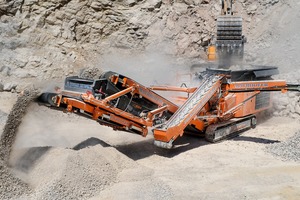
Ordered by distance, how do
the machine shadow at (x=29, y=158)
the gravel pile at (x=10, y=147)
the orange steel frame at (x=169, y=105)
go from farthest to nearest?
the orange steel frame at (x=169, y=105) < the machine shadow at (x=29, y=158) < the gravel pile at (x=10, y=147)

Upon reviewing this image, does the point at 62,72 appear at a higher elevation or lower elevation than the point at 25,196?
higher

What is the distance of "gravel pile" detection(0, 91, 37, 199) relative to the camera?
17.6ft

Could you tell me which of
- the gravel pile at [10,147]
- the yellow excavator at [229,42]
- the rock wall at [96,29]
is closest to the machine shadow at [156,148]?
the gravel pile at [10,147]

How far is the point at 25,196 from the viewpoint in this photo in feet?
17.9

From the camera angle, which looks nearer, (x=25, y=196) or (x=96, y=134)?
(x=25, y=196)

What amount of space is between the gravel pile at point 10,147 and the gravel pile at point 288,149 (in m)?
4.60

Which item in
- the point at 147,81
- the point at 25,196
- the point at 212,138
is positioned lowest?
the point at 25,196

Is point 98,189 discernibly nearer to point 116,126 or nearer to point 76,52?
point 116,126

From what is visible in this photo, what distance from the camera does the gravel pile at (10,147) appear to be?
17.6 feet

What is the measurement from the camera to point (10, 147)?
5902 millimetres

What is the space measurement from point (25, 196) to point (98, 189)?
1027mm

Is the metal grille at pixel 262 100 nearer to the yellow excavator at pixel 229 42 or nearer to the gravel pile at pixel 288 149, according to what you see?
the gravel pile at pixel 288 149

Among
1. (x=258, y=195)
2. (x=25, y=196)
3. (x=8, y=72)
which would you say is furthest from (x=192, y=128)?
(x=8, y=72)

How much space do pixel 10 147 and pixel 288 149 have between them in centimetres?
506
